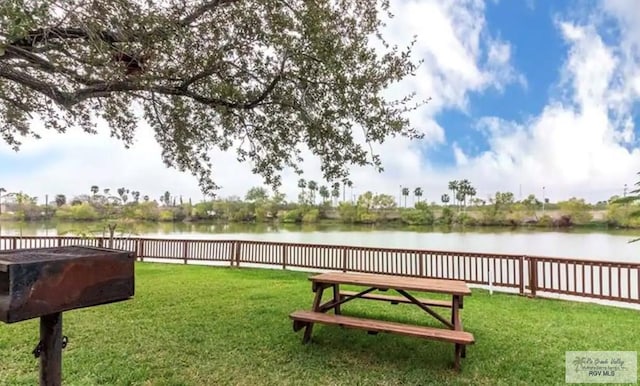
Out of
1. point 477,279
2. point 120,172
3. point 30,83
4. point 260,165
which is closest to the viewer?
point 30,83

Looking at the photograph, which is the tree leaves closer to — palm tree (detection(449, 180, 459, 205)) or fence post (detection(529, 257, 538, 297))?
fence post (detection(529, 257, 538, 297))

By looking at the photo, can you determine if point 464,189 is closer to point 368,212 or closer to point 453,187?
point 453,187

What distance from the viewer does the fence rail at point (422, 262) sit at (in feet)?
19.6

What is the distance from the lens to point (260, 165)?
16.5ft

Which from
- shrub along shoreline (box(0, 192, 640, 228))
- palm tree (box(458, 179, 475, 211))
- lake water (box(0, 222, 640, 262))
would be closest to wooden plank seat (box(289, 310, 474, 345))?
lake water (box(0, 222, 640, 262))

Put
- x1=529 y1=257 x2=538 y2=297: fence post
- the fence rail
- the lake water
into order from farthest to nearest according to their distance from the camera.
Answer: the lake water → x1=529 y1=257 x2=538 y2=297: fence post → the fence rail

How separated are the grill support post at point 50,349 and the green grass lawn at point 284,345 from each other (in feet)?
3.38

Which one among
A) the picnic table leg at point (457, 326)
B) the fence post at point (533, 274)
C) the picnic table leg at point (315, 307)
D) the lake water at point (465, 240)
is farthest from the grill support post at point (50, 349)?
the lake water at point (465, 240)

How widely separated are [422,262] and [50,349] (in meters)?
6.63

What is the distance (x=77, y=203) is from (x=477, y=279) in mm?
27980

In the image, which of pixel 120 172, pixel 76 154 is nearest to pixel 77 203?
pixel 120 172

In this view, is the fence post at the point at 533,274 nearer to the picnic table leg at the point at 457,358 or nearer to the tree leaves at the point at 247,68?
the tree leaves at the point at 247,68

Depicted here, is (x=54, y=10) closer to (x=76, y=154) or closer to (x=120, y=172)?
(x=76, y=154)

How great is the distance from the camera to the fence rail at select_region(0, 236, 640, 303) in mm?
5980
